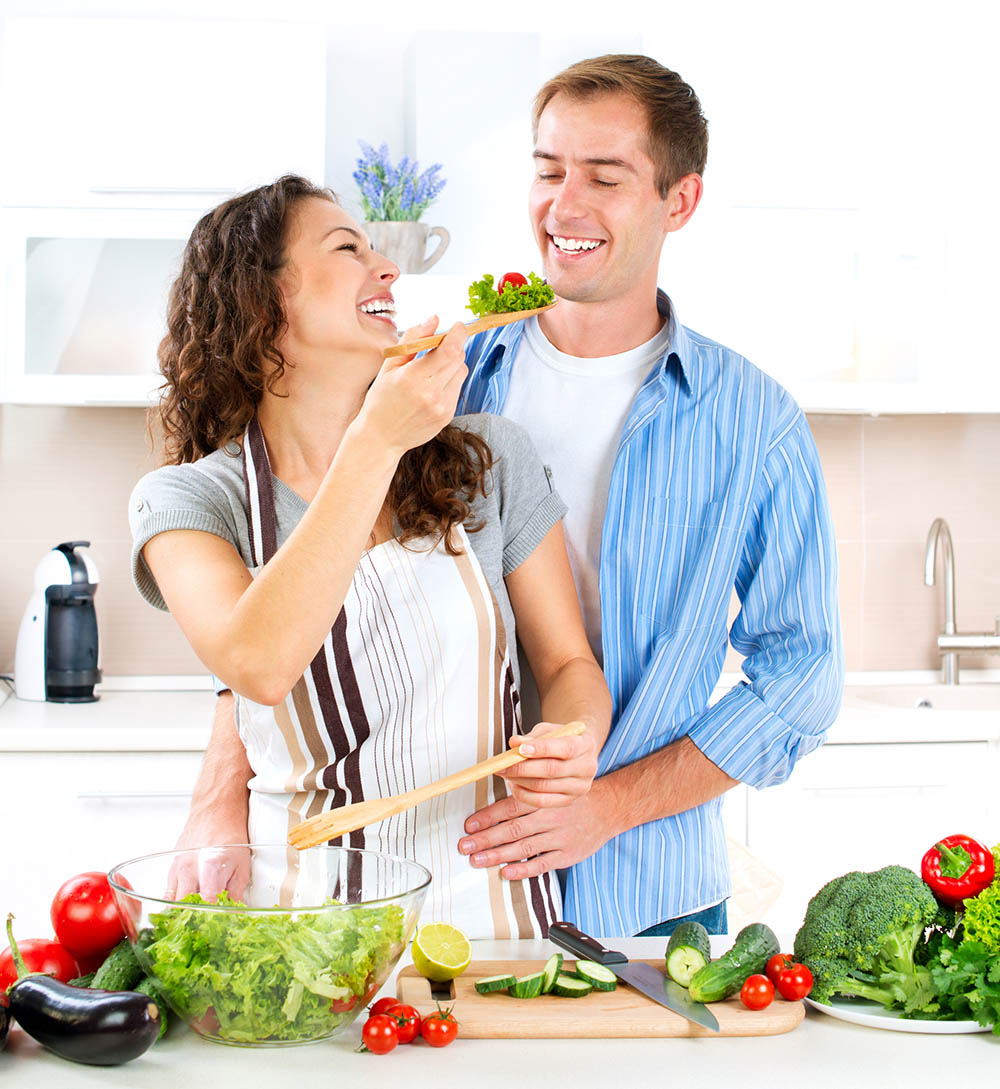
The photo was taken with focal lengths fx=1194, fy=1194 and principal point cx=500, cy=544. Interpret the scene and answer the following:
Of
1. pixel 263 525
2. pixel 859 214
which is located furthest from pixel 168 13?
pixel 263 525

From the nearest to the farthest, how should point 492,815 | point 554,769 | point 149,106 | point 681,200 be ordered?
point 554,769 < point 492,815 < point 681,200 < point 149,106

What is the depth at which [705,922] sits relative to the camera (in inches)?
65.2

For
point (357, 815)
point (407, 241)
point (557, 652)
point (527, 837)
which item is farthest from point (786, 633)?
point (407, 241)

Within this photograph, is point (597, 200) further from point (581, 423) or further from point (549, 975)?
point (549, 975)

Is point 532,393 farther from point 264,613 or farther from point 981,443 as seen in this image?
point 981,443

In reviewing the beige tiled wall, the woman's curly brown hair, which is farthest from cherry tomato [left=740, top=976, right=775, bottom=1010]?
the beige tiled wall

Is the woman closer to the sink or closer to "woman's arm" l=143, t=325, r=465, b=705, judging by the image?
"woman's arm" l=143, t=325, r=465, b=705

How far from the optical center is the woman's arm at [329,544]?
1.15 m

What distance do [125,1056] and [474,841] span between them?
0.53m

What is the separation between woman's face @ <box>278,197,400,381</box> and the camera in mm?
1440

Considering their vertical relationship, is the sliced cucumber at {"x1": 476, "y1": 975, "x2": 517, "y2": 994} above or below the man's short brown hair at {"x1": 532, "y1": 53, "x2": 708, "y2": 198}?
A: below

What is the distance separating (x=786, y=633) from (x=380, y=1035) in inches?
34.8

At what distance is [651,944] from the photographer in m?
1.28

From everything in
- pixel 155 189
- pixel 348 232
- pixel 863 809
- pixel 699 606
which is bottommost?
pixel 863 809
